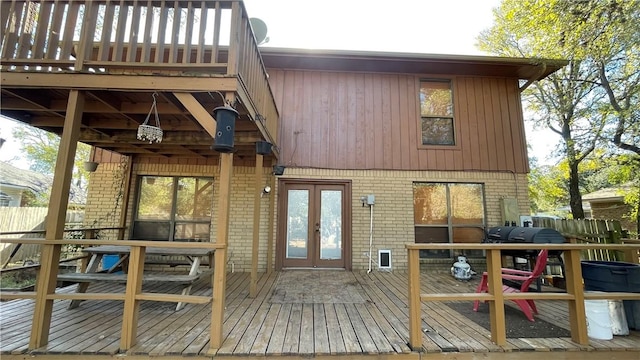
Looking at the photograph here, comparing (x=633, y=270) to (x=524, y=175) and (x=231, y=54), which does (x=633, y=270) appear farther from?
(x=231, y=54)

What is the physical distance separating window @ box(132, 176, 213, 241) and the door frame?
1.66 m

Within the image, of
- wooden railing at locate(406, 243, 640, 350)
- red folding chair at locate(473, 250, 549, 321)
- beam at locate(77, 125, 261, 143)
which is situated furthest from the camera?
beam at locate(77, 125, 261, 143)

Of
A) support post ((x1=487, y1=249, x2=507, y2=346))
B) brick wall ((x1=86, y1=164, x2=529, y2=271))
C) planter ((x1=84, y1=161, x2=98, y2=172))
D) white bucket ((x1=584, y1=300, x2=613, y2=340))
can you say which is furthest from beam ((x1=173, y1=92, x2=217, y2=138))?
planter ((x1=84, y1=161, x2=98, y2=172))

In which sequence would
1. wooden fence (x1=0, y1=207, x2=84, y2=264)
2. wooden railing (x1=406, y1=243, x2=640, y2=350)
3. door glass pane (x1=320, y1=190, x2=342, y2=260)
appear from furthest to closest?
1. wooden fence (x1=0, y1=207, x2=84, y2=264)
2. door glass pane (x1=320, y1=190, x2=342, y2=260)
3. wooden railing (x1=406, y1=243, x2=640, y2=350)

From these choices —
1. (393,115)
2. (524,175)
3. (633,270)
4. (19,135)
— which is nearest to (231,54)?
(393,115)

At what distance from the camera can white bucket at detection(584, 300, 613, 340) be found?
112 inches

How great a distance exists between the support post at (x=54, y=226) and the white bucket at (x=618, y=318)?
604 centimetres

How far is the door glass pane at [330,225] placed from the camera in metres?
6.13

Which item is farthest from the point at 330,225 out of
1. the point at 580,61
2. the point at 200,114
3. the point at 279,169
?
the point at 580,61

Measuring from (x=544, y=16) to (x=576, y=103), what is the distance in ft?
15.2

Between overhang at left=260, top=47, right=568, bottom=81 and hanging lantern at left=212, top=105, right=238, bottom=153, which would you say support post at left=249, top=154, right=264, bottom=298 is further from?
overhang at left=260, top=47, right=568, bottom=81

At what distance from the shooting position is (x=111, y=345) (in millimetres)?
2598

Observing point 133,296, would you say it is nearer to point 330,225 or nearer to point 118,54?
point 118,54

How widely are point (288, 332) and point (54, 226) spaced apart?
2692 millimetres
